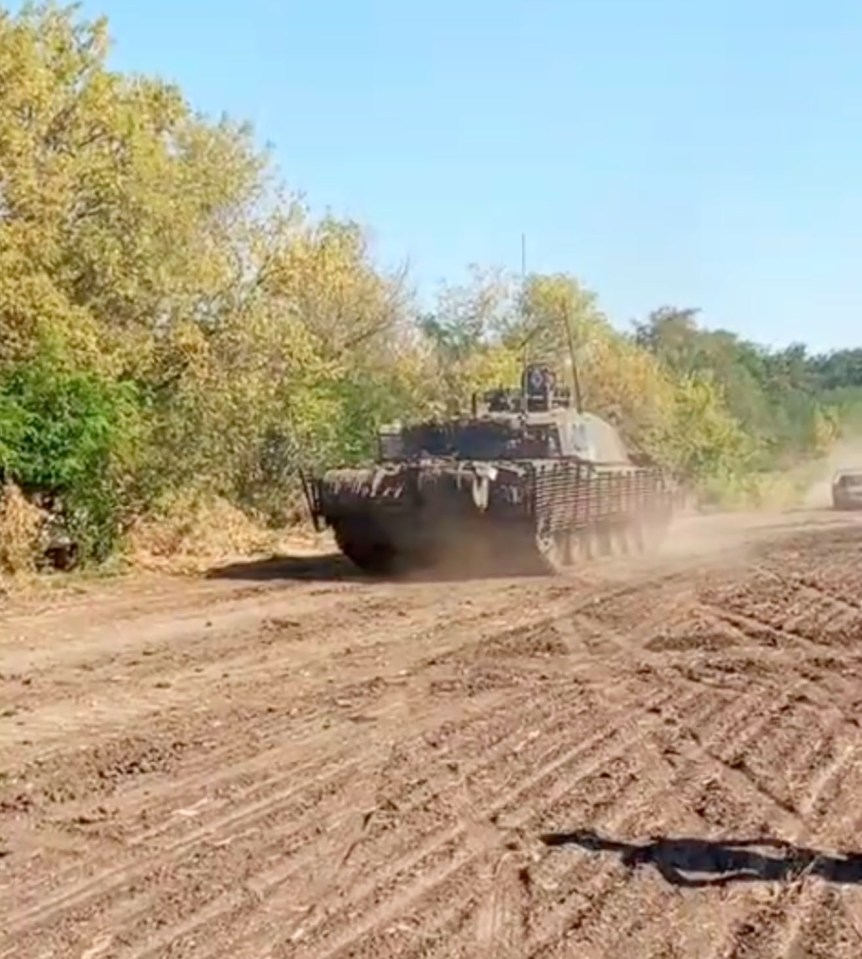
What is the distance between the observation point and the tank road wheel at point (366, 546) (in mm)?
19513

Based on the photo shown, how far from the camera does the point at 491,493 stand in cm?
1858

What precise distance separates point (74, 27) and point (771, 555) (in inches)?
488

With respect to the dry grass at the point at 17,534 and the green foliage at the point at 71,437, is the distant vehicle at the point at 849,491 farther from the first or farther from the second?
the dry grass at the point at 17,534

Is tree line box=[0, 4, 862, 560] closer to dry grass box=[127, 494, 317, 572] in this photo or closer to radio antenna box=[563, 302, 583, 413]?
dry grass box=[127, 494, 317, 572]

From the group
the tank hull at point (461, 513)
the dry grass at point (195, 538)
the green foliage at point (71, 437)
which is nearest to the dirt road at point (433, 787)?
the tank hull at point (461, 513)

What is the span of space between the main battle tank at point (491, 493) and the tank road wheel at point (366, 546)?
18 mm

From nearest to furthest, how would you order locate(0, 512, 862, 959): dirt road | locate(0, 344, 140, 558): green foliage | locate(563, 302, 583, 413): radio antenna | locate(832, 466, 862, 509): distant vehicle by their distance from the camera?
locate(0, 512, 862, 959): dirt road < locate(0, 344, 140, 558): green foliage < locate(563, 302, 583, 413): radio antenna < locate(832, 466, 862, 509): distant vehicle

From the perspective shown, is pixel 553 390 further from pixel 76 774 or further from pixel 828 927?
pixel 828 927

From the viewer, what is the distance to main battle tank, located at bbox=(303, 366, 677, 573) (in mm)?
18672

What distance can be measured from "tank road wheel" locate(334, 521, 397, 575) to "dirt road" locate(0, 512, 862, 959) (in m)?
5.00

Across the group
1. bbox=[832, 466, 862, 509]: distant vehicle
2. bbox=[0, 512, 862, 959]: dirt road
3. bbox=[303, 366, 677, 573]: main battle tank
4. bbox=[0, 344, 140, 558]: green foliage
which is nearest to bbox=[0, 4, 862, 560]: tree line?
bbox=[0, 344, 140, 558]: green foliage

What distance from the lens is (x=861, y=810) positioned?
22.0ft

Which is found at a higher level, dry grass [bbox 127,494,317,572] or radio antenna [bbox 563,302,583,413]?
radio antenna [bbox 563,302,583,413]

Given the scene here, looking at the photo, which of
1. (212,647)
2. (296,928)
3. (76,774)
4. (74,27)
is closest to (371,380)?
(74,27)
